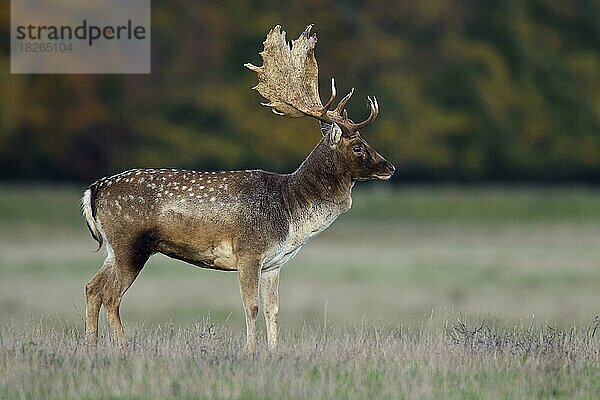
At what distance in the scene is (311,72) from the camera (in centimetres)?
1209

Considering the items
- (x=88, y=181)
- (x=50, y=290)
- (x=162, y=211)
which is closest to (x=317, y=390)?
(x=162, y=211)

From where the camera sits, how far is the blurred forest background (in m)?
38.7

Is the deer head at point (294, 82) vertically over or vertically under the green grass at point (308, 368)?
over

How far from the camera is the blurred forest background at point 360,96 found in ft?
127

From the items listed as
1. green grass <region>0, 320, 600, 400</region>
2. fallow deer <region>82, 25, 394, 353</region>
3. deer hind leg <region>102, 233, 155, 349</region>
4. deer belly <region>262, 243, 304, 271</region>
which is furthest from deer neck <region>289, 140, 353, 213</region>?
deer hind leg <region>102, 233, 155, 349</region>

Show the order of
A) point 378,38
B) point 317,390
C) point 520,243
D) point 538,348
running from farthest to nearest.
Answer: point 378,38
point 520,243
point 538,348
point 317,390

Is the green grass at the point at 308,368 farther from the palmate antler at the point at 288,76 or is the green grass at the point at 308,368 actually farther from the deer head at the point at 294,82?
the palmate antler at the point at 288,76

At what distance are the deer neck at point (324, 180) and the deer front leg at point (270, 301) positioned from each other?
682 mm

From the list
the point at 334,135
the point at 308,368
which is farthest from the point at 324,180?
the point at 308,368

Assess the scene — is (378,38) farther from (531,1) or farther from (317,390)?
(317,390)

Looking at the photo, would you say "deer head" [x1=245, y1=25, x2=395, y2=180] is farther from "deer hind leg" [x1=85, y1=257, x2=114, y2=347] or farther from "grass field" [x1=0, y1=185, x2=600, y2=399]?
"deer hind leg" [x1=85, y1=257, x2=114, y2=347]

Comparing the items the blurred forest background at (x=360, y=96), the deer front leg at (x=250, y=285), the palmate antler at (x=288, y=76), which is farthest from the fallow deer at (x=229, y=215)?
the blurred forest background at (x=360, y=96)

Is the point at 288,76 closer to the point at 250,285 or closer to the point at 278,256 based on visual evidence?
the point at 278,256

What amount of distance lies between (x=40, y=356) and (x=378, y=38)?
35299 mm
